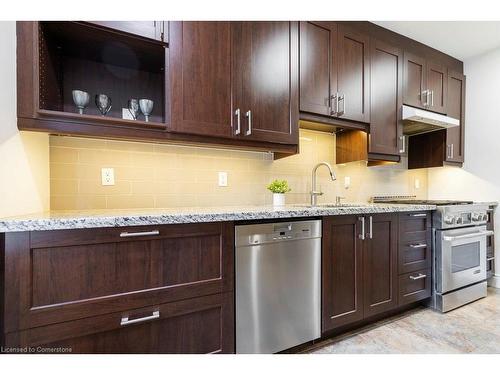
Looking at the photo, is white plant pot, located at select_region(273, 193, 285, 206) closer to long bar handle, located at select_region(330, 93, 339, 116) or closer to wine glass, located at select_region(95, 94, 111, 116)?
long bar handle, located at select_region(330, 93, 339, 116)

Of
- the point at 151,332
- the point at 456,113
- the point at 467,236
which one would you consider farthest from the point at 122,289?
the point at 456,113

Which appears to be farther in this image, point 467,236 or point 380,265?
point 467,236

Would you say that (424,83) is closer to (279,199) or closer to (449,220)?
(449,220)

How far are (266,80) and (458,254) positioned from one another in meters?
2.25

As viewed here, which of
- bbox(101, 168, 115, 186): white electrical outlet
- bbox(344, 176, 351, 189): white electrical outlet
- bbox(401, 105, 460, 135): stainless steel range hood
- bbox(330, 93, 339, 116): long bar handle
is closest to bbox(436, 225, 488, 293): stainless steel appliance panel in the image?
bbox(344, 176, 351, 189): white electrical outlet

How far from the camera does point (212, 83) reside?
5.35ft

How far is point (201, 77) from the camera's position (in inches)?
62.8

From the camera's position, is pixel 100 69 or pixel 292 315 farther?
pixel 100 69

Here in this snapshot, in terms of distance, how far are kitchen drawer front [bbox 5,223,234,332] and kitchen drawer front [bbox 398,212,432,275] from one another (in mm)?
1488

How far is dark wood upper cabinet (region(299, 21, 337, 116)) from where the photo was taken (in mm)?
1961

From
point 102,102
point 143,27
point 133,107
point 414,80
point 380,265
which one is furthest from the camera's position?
point 414,80

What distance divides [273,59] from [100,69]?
3.79 ft

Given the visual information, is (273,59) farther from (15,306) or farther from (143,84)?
(15,306)
